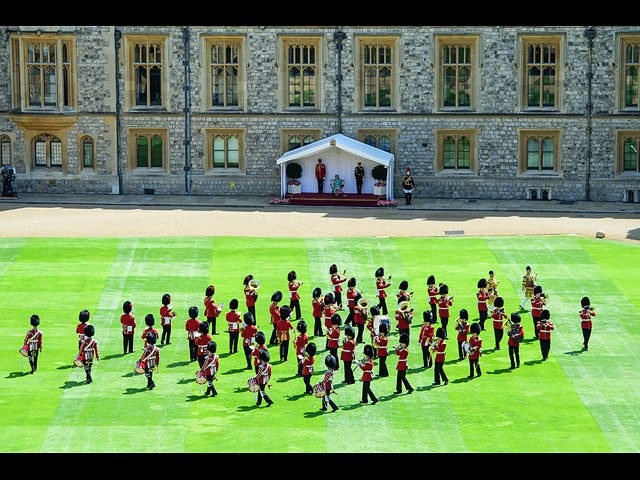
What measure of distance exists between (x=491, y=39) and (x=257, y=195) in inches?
520

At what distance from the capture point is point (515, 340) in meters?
22.0

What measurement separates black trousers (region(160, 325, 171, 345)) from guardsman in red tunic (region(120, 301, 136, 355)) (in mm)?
935

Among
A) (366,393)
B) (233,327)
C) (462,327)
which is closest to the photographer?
(366,393)

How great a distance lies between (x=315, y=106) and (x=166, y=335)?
26.1m

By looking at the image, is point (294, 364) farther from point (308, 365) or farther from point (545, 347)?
point (545, 347)

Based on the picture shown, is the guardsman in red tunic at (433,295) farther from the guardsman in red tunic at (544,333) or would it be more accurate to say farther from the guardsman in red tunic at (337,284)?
the guardsman in red tunic at (544,333)

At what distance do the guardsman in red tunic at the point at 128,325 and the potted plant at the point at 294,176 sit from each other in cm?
2500

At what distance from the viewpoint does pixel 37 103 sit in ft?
161

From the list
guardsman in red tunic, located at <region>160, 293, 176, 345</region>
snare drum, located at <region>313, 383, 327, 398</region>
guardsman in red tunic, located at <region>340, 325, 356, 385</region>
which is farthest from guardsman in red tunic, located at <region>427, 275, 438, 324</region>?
snare drum, located at <region>313, 383, 327, 398</region>

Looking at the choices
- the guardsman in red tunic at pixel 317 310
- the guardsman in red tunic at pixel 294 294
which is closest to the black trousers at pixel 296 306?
the guardsman in red tunic at pixel 294 294

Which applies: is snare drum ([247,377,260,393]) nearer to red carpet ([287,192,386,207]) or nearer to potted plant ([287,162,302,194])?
red carpet ([287,192,386,207])

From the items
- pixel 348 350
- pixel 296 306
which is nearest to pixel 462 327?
pixel 348 350

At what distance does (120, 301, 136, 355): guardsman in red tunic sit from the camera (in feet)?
74.2
